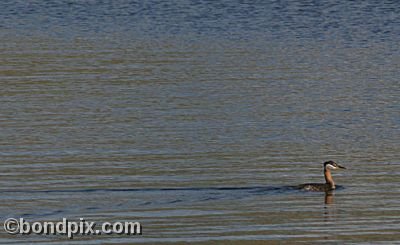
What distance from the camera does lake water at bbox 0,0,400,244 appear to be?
12.7 metres

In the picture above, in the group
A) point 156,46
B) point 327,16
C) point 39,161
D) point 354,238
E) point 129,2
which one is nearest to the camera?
point 354,238

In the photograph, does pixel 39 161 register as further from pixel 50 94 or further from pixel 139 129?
pixel 50 94

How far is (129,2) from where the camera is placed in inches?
1273

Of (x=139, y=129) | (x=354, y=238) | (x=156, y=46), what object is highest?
(x=156, y=46)

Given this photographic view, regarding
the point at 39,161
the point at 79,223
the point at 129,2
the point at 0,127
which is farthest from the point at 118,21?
the point at 79,223

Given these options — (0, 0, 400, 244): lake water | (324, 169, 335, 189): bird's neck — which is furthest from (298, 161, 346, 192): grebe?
(0, 0, 400, 244): lake water

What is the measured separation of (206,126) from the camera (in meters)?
17.1

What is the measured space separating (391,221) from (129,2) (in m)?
20.8

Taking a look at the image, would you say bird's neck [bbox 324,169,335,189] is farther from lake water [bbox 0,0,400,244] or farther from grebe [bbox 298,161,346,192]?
lake water [bbox 0,0,400,244]

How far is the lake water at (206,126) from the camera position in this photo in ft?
41.5

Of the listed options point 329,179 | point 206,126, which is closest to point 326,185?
point 329,179

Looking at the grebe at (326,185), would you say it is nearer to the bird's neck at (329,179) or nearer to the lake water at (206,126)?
the bird's neck at (329,179)

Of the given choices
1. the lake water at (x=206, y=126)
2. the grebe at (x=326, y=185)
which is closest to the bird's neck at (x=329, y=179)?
the grebe at (x=326, y=185)

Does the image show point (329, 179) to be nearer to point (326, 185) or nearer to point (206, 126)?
point (326, 185)
